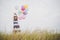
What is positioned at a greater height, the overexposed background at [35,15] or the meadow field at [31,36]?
the overexposed background at [35,15]

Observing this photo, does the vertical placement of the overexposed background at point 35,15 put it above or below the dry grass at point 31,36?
above

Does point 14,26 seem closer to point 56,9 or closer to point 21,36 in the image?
point 21,36

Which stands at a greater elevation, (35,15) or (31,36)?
(35,15)

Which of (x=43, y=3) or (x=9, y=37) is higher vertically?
(x=43, y=3)

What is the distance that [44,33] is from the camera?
228 cm

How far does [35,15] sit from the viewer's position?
2311mm

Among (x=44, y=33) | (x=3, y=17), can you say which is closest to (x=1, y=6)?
(x=3, y=17)

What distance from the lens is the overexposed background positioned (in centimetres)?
227

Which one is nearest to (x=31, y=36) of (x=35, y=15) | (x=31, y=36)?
(x=31, y=36)

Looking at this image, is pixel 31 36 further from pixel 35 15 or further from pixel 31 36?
pixel 35 15

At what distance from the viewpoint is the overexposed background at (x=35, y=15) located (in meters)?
2.27

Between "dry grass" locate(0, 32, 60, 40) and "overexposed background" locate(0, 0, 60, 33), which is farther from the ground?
"overexposed background" locate(0, 0, 60, 33)

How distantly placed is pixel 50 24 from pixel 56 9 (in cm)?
28

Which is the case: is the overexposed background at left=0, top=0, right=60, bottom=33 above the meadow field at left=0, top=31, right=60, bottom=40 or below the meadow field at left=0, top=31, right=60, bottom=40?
above
